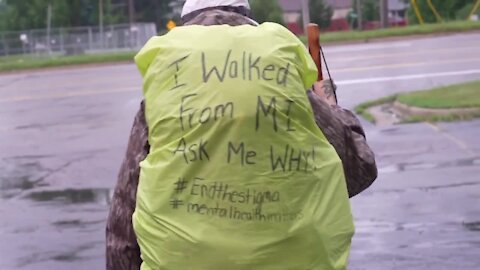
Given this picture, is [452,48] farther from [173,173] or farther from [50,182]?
[173,173]

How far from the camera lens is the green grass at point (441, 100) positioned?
13133 mm

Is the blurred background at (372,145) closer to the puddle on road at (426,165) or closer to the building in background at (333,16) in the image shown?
the puddle on road at (426,165)

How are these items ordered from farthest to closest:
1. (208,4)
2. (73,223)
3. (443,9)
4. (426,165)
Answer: (443,9) < (426,165) < (73,223) < (208,4)

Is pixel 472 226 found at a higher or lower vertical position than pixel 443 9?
higher

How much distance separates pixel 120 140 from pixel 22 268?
6472 millimetres

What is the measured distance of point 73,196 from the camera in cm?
995

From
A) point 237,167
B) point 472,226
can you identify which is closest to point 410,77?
Result: point 472,226

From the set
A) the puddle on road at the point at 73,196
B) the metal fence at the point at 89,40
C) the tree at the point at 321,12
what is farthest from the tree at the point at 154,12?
the puddle on road at the point at 73,196

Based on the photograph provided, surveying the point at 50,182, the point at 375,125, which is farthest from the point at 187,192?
the point at 375,125

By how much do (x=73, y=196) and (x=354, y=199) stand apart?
9.45ft

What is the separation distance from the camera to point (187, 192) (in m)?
2.36

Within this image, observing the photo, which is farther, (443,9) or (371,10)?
(371,10)

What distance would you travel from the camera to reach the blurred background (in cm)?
→ 735

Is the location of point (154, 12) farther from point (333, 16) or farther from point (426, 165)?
point (426, 165)
